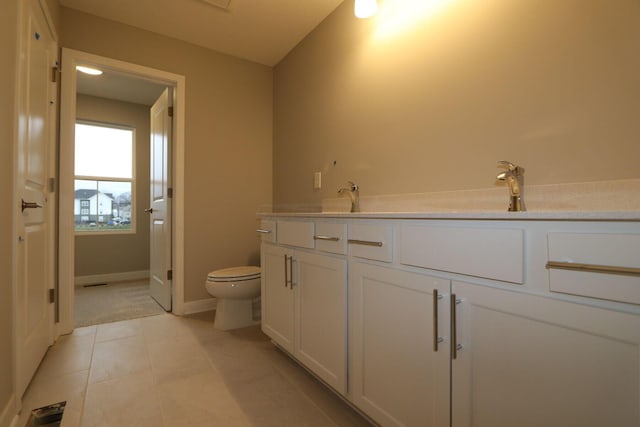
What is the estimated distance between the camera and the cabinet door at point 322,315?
131cm

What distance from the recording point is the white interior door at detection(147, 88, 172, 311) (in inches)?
108

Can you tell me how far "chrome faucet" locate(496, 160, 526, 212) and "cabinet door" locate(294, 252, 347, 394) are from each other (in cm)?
69

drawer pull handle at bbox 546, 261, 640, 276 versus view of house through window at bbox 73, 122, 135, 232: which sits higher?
view of house through window at bbox 73, 122, 135, 232

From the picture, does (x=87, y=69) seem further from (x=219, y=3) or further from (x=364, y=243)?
(x=364, y=243)

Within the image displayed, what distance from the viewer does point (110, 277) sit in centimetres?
Answer: 404

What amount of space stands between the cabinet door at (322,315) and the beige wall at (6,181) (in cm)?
123

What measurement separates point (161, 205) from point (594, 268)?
120 inches

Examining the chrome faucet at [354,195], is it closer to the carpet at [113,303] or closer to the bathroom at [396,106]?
the bathroom at [396,106]

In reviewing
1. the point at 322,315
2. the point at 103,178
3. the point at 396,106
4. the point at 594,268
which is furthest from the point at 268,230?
the point at 103,178

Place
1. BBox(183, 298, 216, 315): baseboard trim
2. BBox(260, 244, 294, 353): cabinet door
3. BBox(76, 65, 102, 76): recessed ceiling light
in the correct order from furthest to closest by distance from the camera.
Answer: BBox(183, 298, 216, 315): baseboard trim → BBox(76, 65, 102, 76): recessed ceiling light → BBox(260, 244, 294, 353): cabinet door

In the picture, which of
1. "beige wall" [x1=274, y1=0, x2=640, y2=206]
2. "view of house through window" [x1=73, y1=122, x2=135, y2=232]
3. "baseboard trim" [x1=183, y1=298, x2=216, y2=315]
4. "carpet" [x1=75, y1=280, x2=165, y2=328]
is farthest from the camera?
"view of house through window" [x1=73, y1=122, x2=135, y2=232]

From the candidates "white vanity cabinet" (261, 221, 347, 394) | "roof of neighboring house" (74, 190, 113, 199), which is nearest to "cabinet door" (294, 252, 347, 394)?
"white vanity cabinet" (261, 221, 347, 394)

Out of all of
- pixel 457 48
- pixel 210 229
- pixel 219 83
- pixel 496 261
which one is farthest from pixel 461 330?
pixel 219 83

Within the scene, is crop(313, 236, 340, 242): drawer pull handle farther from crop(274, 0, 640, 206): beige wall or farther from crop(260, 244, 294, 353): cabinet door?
crop(274, 0, 640, 206): beige wall
